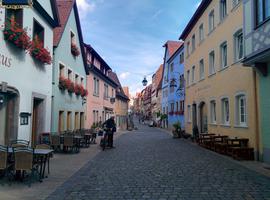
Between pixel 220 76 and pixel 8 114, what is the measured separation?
11661mm

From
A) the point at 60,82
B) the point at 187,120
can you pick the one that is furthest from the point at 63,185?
the point at 187,120

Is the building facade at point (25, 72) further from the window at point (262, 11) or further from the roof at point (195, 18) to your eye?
the roof at point (195, 18)

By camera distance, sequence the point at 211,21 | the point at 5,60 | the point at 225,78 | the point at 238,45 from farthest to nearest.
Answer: the point at 211,21, the point at 225,78, the point at 238,45, the point at 5,60

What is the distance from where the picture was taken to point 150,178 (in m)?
8.20

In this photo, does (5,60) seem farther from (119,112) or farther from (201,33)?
(119,112)

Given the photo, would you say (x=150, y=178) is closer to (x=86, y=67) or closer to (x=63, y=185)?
(x=63, y=185)

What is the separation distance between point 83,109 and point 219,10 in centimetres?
1197

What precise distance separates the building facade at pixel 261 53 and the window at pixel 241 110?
184cm

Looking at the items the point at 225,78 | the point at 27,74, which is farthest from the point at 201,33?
the point at 27,74

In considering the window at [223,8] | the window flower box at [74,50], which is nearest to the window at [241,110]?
the window at [223,8]

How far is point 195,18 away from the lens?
74.5 feet

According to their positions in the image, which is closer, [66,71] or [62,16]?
[66,71]

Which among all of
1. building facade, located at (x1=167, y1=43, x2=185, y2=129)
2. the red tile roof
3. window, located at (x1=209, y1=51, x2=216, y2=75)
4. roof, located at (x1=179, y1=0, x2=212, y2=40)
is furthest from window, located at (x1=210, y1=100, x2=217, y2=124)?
the red tile roof

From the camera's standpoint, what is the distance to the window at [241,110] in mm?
13836
